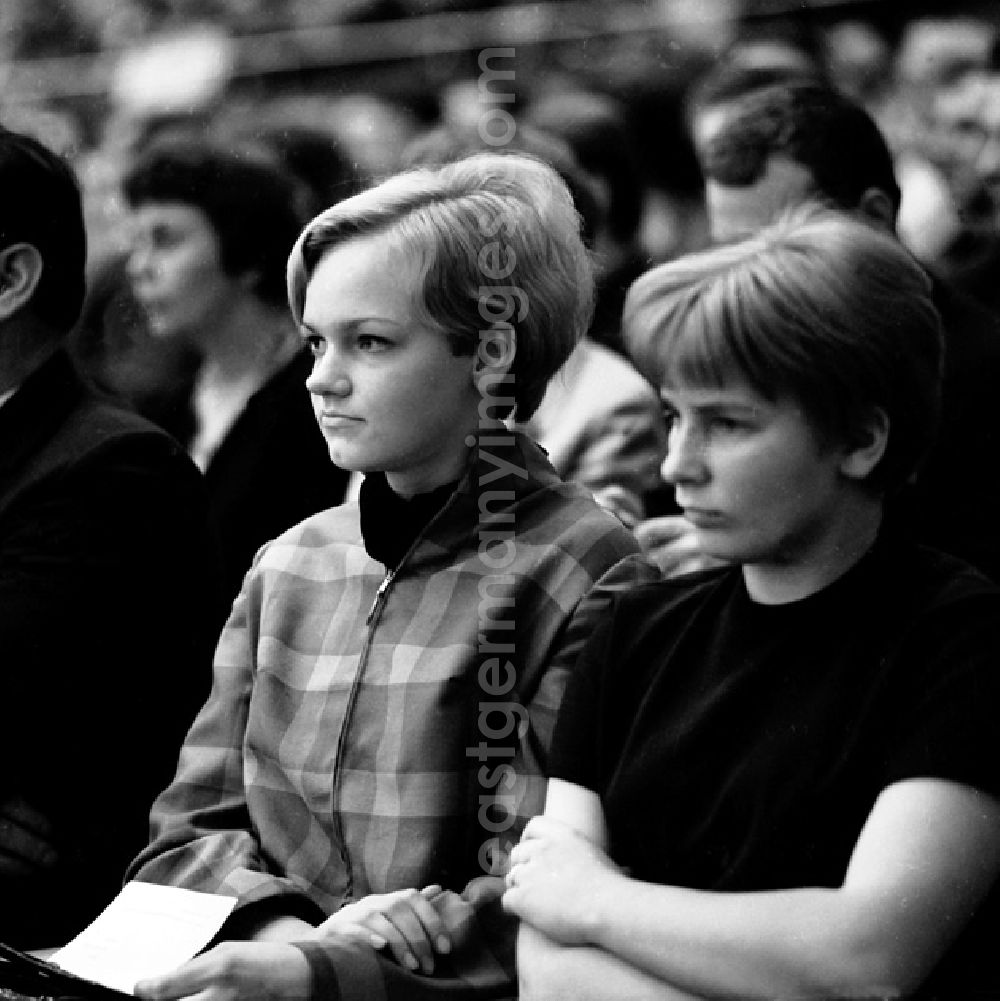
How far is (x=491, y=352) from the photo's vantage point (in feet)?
7.55

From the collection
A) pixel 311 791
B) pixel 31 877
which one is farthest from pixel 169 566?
pixel 311 791

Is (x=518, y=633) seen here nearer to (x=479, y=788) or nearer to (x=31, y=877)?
(x=479, y=788)

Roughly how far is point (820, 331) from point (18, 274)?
1.63 metres

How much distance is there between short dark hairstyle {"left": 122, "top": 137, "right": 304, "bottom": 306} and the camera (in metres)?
3.28

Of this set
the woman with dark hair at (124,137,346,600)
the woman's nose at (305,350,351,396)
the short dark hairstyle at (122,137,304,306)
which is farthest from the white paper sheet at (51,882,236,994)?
the short dark hairstyle at (122,137,304,306)

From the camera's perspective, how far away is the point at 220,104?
3.33 meters

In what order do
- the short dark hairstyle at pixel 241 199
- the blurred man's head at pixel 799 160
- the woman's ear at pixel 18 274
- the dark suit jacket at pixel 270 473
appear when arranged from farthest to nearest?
the short dark hairstyle at pixel 241 199
the dark suit jacket at pixel 270 473
the woman's ear at pixel 18 274
the blurred man's head at pixel 799 160

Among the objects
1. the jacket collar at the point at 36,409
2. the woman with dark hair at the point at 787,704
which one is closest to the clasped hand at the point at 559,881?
the woman with dark hair at the point at 787,704

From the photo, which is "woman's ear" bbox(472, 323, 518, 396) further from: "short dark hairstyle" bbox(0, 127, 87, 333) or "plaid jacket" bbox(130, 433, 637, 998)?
"short dark hairstyle" bbox(0, 127, 87, 333)

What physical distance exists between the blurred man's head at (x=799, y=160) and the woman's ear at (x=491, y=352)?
32 centimetres

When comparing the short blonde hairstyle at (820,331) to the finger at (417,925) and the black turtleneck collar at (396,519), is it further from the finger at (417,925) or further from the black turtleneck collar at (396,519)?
the finger at (417,925)

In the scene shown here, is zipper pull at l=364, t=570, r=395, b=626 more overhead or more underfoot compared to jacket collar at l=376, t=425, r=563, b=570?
more underfoot

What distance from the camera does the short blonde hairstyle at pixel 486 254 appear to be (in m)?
2.28

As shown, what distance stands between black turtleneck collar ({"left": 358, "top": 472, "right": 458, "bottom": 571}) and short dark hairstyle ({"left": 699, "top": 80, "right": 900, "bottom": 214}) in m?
0.60
